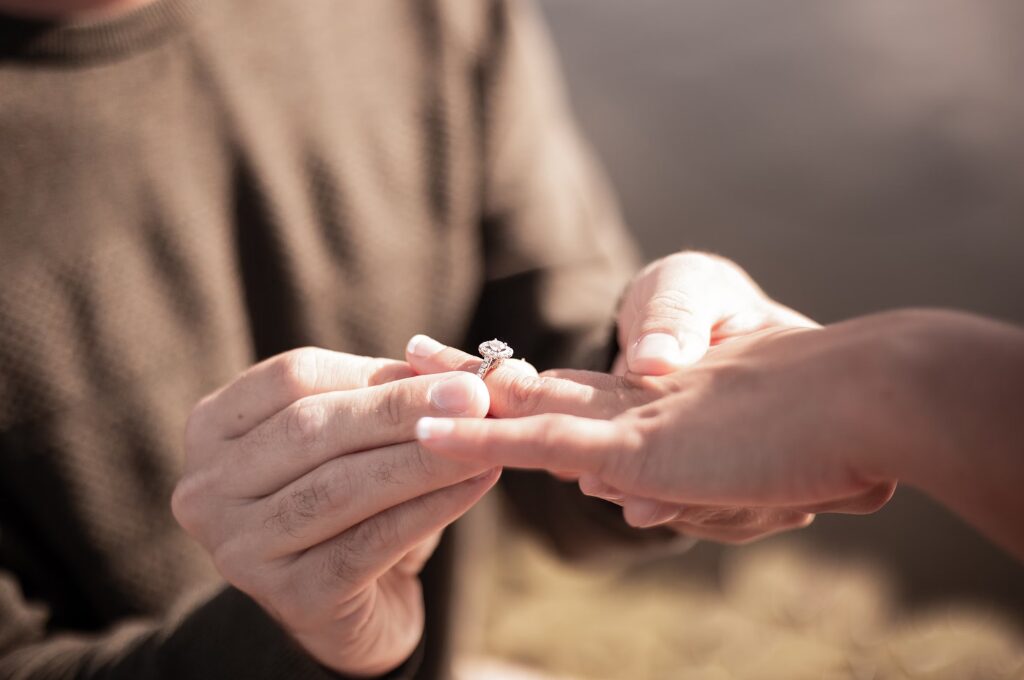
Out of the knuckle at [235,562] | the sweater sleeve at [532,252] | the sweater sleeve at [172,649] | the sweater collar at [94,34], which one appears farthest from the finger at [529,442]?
the sweater collar at [94,34]

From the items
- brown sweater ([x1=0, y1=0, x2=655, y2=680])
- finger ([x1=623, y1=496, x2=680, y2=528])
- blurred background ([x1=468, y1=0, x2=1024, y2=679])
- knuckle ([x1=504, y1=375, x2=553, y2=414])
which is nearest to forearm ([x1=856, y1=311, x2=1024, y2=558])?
finger ([x1=623, y1=496, x2=680, y2=528])

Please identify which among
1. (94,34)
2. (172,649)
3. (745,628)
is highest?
(94,34)

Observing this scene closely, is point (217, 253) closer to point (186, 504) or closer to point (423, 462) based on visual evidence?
point (186, 504)

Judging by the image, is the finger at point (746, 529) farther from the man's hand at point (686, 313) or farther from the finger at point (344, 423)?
the finger at point (344, 423)

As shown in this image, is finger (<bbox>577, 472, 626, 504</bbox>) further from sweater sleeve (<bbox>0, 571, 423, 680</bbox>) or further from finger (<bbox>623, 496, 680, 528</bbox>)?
sweater sleeve (<bbox>0, 571, 423, 680</bbox>)

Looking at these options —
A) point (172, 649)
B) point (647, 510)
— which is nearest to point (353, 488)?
point (647, 510)
